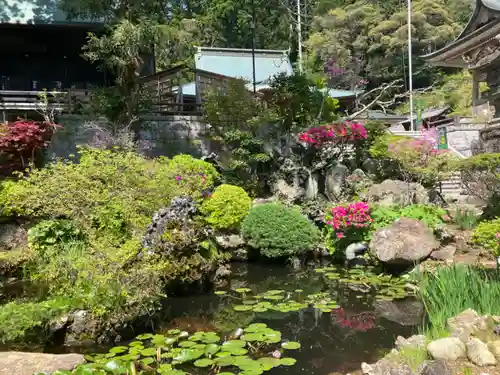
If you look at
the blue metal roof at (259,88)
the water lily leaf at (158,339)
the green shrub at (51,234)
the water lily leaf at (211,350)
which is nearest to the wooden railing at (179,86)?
the blue metal roof at (259,88)

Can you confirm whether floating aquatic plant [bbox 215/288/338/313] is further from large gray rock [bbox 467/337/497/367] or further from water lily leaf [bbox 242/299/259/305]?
large gray rock [bbox 467/337/497/367]

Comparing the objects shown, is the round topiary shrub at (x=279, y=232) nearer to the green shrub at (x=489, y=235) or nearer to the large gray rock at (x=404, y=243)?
the large gray rock at (x=404, y=243)

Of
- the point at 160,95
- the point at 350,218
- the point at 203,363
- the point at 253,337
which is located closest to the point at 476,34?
the point at 160,95

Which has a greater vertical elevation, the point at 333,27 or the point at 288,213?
the point at 333,27

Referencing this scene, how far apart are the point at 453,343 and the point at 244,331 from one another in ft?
8.24

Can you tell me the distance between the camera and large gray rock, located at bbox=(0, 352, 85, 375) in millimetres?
3699

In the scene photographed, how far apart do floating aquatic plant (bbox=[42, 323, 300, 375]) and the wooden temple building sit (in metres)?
15.0

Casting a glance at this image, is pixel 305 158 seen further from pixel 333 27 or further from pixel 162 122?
→ pixel 333 27

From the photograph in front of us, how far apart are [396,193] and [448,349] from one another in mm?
7953

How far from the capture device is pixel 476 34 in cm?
1800

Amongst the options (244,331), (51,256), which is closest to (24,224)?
(51,256)

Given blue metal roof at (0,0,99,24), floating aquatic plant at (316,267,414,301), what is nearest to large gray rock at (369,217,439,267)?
floating aquatic plant at (316,267,414,301)

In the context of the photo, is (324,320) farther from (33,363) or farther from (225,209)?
(225,209)

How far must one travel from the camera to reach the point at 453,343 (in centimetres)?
378
